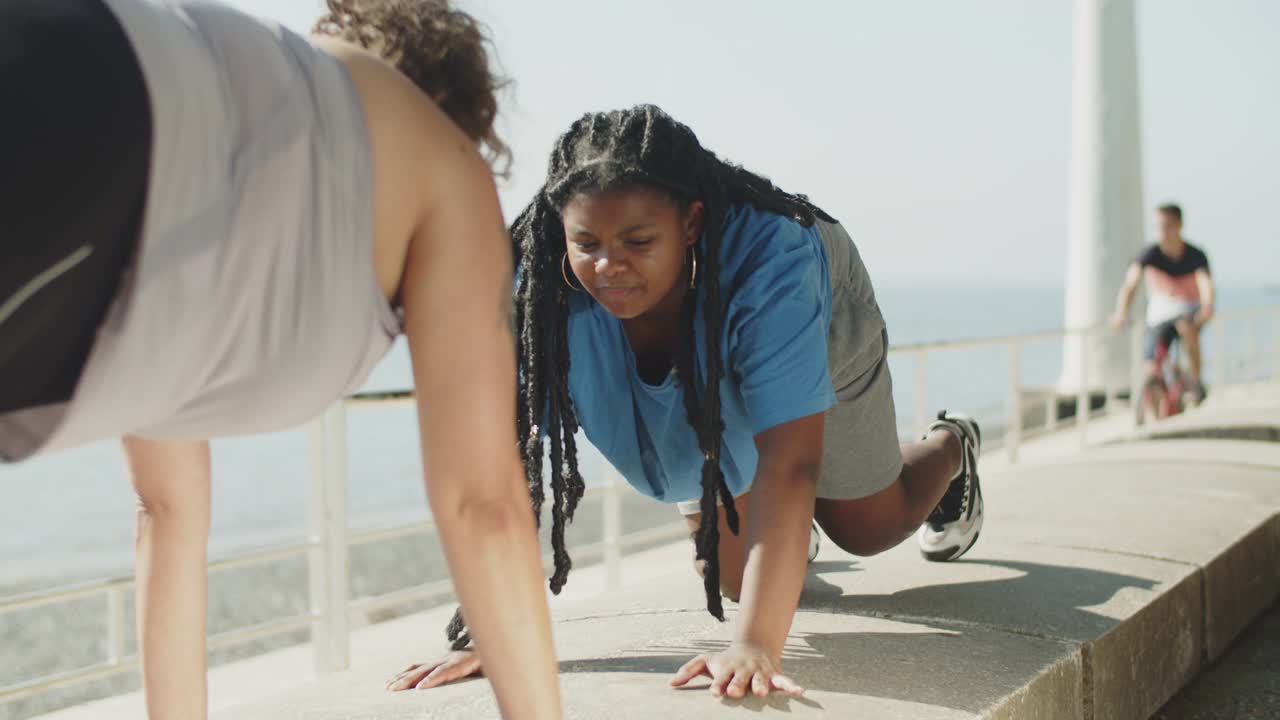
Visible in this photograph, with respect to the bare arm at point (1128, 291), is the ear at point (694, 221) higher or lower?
higher

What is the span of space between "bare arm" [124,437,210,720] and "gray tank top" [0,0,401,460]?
16.5 inches

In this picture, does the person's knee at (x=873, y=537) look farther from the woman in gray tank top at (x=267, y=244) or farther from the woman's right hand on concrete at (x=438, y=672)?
the woman in gray tank top at (x=267, y=244)

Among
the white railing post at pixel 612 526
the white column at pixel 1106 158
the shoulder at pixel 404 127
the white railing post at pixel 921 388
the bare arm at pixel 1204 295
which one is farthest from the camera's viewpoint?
the white column at pixel 1106 158

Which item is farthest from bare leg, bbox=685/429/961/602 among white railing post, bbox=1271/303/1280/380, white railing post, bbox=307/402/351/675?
white railing post, bbox=1271/303/1280/380

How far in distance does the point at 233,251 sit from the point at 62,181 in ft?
0.58

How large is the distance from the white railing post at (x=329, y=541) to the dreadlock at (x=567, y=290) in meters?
1.24

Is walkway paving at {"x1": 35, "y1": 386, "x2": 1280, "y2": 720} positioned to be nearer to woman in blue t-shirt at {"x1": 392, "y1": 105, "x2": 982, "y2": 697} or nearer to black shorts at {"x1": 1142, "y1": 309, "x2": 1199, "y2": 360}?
woman in blue t-shirt at {"x1": 392, "y1": 105, "x2": 982, "y2": 697}

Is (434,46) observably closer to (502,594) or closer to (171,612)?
(502,594)

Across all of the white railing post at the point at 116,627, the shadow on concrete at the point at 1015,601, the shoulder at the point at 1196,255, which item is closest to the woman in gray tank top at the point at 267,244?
the shadow on concrete at the point at 1015,601

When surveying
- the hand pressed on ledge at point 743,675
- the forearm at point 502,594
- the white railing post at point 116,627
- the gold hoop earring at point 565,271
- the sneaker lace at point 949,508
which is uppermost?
the gold hoop earring at point 565,271

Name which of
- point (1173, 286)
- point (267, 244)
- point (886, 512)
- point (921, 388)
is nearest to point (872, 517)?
point (886, 512)

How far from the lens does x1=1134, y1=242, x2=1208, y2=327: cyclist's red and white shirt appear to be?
8469mm

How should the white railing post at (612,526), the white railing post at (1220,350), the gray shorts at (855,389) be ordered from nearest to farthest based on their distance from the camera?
1. the gray shorts at (855,389)
2. the white railing post at (612,526)
3. the white railing post at (1220,350)

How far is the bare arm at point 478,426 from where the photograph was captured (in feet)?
4.36
